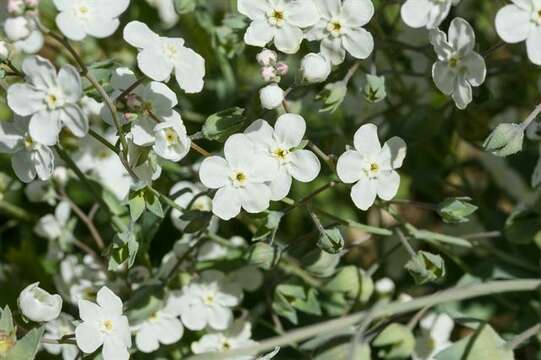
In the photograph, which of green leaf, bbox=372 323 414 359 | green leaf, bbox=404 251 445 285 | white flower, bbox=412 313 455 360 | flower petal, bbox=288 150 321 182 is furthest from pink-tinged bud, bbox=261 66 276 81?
white flower, bbox=412 313 455 360

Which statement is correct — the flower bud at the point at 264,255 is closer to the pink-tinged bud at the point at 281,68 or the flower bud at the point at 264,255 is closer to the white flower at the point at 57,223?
the pink-tinged bud at the point at 281,68

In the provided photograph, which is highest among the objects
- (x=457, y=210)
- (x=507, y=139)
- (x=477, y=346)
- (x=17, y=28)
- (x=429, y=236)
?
(x=17, y=28)

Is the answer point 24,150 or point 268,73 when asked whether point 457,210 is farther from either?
point 24,150

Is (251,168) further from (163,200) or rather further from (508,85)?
(508,85)

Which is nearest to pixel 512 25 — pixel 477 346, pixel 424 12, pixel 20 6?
pixel 424 12

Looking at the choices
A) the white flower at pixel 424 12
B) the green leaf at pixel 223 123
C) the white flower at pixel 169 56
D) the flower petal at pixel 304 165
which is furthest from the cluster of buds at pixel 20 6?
the white flower at pixel 424 12

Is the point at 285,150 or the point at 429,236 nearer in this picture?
the point at 285,150
